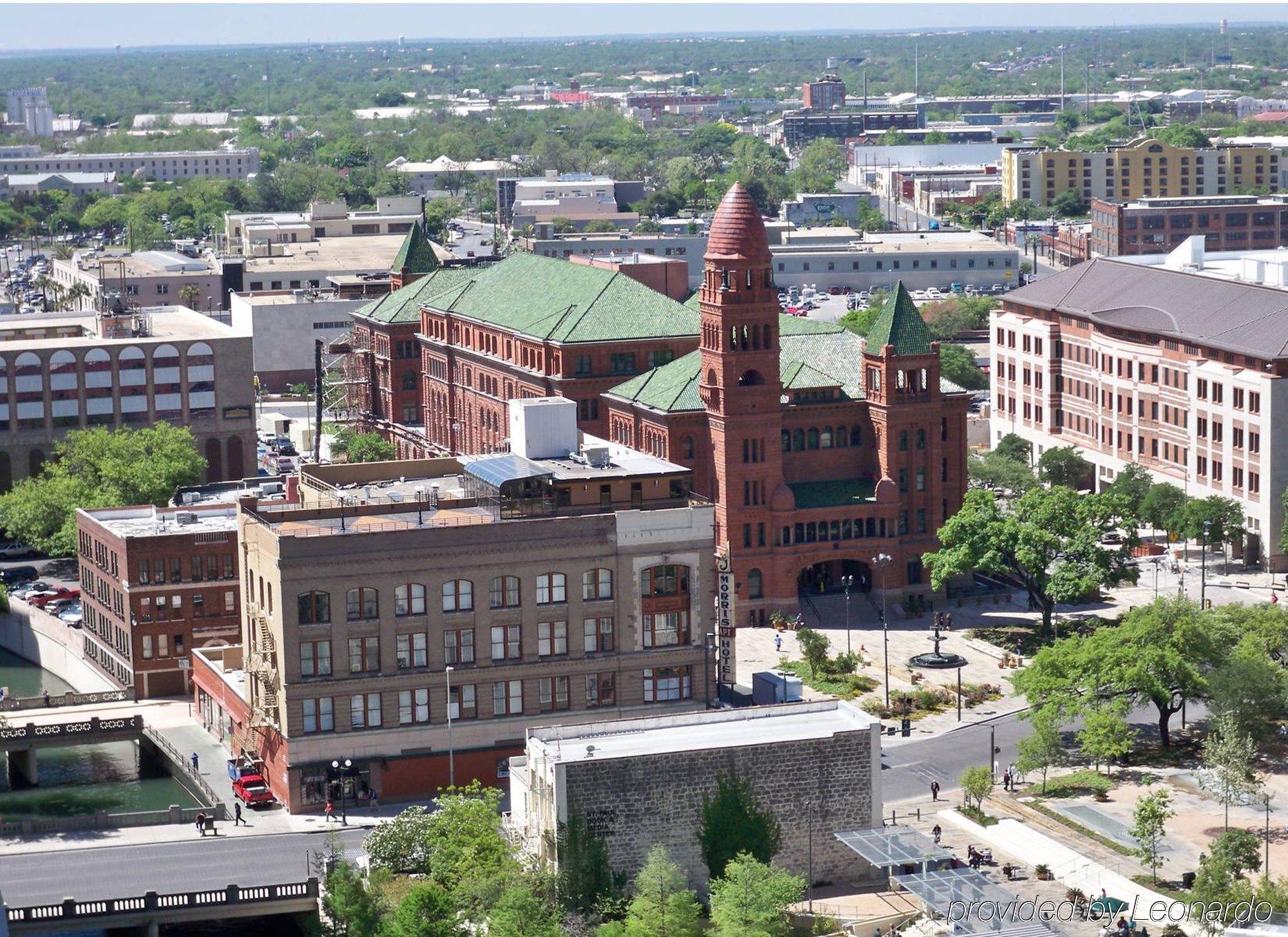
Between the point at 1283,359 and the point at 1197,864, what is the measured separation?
6600 centimetres

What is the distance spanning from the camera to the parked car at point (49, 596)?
172m

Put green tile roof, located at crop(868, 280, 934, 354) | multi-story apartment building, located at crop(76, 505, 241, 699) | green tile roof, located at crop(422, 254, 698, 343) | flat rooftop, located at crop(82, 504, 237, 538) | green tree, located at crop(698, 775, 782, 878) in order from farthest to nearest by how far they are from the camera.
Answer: green tile roof, located at crop(422, 254, 698, 343), green tile roof, located at crop(868, 280, 934, 354), flat rooftop, located at crop(82, 504, 237, 538), multi-story apartment building, located at crop(76, 505, 241, 699), green tree, located at crop(698, 775, 782, 878)

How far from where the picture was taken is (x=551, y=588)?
126 meters

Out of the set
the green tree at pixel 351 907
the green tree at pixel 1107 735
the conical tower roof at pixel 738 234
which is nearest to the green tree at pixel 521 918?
the green tree at pixel 351 907

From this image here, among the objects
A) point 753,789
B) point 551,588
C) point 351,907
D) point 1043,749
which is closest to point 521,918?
point 351,907

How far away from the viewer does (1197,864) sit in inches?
4360

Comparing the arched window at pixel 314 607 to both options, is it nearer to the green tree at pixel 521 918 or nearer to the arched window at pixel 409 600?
the arched window at pixel 409 600

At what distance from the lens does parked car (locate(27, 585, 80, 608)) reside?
17200 centimetres

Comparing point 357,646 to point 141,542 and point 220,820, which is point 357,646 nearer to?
point 220,820

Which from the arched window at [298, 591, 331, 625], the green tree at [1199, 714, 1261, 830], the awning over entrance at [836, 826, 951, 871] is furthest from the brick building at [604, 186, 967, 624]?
the awning over entrance at [836, 826, 951, 871]

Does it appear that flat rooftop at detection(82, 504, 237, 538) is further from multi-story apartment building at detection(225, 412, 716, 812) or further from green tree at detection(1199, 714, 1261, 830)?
green tree at detection(1199, 714, 1261, 830)

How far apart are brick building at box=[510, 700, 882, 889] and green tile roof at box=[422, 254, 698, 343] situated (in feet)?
227

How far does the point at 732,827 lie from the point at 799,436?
58.8 m

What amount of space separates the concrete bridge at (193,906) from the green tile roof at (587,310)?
254 ft
